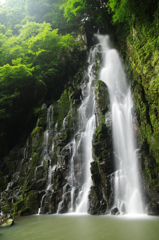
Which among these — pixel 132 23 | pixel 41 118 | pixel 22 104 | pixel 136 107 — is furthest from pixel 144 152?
pixel 22 104

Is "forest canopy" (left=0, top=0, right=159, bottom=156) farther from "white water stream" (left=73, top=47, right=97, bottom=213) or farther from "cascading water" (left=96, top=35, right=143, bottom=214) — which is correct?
"white water stream" (left=73, top=47, right=97, bottom=213)

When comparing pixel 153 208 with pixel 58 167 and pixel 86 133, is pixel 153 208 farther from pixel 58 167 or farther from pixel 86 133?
pixel 58 167

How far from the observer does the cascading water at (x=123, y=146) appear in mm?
7719

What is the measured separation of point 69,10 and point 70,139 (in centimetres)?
1664

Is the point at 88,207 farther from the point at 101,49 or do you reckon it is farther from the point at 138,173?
the point at 101,49

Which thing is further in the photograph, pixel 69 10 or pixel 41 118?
pixel 69 10

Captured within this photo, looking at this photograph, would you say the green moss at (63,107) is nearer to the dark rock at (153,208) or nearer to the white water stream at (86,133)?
the white water stream at (86,133)

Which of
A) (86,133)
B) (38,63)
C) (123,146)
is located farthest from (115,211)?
(38,63)

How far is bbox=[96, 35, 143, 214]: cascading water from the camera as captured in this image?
7.72 metres

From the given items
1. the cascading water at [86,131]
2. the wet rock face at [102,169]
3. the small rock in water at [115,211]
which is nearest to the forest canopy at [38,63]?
the cascading water at [86,131]

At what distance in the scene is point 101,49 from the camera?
18.2m

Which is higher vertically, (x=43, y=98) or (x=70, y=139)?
(x=43, y=98)

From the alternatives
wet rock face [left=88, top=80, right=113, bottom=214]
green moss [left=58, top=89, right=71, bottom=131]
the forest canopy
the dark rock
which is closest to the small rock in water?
wet rock face [left=88, top=80, right=113, bottom=214]

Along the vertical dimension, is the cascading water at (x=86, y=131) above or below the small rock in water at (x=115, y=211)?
above
